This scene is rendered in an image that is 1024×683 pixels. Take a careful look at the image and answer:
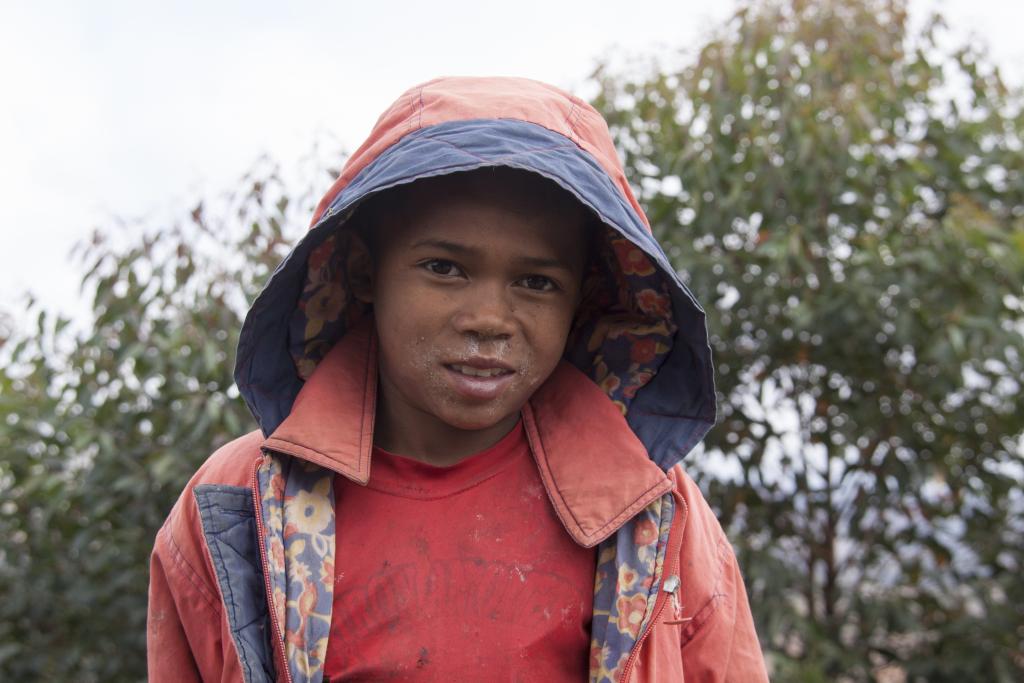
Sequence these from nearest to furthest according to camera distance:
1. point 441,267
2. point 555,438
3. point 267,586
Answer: point 267,586 → point 441,267 → point 555,438

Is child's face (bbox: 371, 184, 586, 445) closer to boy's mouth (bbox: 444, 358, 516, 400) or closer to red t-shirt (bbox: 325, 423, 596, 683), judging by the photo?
boy's mouth (bbox: 444, 358, 516, 400)

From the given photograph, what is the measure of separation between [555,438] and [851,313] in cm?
158

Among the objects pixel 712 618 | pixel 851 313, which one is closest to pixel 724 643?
pixel 712 618

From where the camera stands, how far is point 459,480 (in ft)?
5.24

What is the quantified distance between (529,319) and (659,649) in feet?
1.70

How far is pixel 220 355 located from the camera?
9.46 feet

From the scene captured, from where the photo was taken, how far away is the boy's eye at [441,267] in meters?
1.53

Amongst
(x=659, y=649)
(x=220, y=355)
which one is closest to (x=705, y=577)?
(x=659, y=649)

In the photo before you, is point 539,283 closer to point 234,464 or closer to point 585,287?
point 585,287

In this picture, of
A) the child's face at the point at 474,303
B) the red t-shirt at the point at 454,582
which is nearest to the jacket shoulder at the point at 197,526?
the red t-shirt at the point at 454,582

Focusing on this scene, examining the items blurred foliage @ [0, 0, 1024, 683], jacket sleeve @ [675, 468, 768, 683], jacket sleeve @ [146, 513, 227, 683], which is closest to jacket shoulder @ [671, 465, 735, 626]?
jacket sleeve @ [675, 468, 768, 683]

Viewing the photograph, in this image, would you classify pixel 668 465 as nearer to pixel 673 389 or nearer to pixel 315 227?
pixel 673 389

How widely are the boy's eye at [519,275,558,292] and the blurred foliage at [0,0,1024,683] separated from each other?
4.61 feet

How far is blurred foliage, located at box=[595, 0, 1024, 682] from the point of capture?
3047mm
